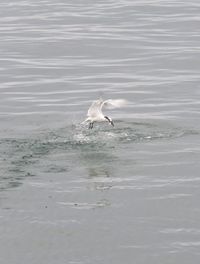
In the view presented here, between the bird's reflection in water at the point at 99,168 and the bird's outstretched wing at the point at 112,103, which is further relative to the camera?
the bird's outstretched wing at the point at 112,103

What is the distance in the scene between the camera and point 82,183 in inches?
474

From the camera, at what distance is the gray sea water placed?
33.1ft

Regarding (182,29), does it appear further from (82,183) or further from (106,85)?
(82,183)

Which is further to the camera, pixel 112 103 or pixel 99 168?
pixel 112 103

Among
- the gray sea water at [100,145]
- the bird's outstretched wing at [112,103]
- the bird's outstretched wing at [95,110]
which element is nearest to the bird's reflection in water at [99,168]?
the gray sea water at [100,145]

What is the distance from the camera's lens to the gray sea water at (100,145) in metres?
10.1

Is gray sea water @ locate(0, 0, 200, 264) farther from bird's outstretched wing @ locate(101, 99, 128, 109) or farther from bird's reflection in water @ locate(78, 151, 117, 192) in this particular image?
bird's outstretched wing @ locate(101, 99, 128, 109)

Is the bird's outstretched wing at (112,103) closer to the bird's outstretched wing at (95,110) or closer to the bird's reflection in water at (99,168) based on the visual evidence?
the bird's outstretched wing at (95,110)

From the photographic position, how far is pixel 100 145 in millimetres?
13719

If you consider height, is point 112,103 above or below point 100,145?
above

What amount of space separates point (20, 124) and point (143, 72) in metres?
4.85

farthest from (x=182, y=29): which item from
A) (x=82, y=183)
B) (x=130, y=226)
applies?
(x=130, y=226)

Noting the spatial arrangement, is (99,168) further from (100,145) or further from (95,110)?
(95,110)

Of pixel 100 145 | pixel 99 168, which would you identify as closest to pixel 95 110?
pixel 100 145
